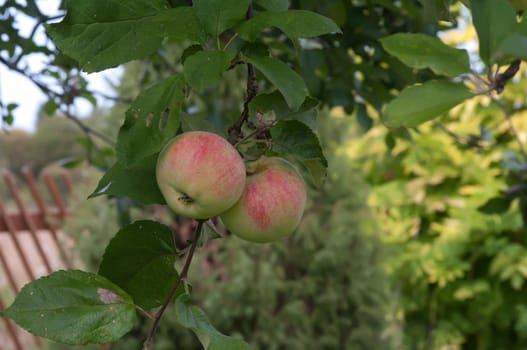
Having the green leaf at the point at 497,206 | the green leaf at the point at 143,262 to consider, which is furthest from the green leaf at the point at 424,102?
the green leaf at the point at 497,206

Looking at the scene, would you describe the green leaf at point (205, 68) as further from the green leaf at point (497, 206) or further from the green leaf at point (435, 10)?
the green leaf at point (497, 206)

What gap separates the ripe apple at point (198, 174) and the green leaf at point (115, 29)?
0.28 feet

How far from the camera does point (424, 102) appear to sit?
0.53 m

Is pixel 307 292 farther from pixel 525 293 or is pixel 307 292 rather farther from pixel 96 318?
pixel 96 318

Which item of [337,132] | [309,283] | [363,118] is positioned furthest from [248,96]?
[337,132]

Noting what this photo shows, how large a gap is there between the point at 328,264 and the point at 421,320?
100 centimetres

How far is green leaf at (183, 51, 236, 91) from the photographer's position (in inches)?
20.1

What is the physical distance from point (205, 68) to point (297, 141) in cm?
12

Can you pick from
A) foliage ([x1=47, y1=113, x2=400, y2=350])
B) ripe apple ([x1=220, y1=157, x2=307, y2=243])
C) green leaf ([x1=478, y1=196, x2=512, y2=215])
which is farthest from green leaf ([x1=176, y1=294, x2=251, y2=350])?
foliage ([x1=47, y1=113, x2=400, y2=350])

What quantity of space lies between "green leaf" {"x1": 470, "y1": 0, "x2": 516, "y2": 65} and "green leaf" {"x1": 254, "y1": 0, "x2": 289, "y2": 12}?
0.16 metres

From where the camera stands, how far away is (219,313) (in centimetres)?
270

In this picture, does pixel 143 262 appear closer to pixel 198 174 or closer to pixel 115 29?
pixel 198 174

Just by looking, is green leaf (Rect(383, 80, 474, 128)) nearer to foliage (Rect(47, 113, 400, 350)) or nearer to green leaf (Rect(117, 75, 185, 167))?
green leaf (Rect(117, 75, 185, 167))

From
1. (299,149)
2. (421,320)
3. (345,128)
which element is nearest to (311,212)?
(345,128)
